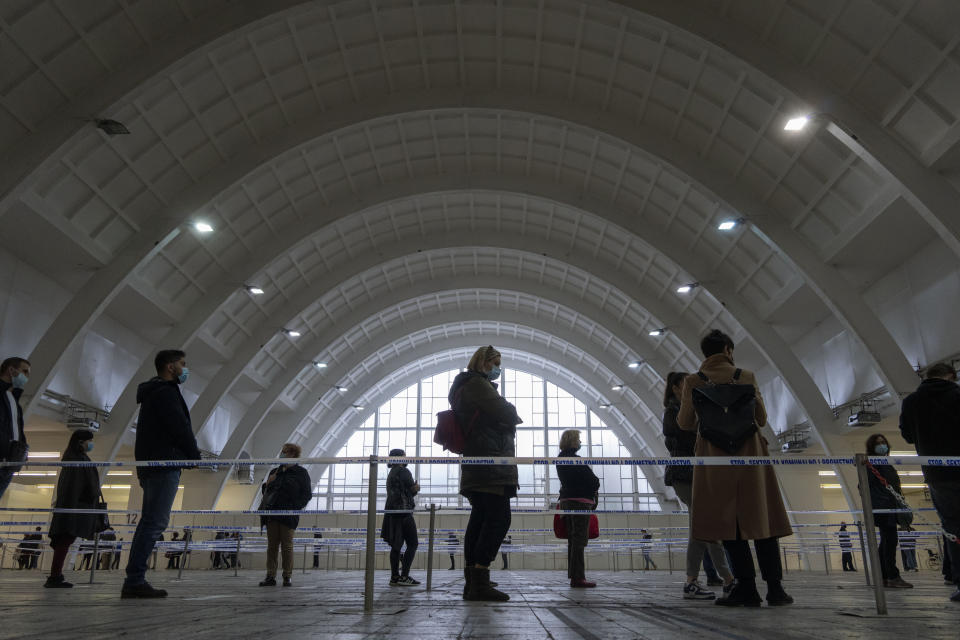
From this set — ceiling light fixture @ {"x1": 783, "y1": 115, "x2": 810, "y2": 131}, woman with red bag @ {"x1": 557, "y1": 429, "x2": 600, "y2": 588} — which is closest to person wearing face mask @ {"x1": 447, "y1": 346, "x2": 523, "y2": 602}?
woman with red bag @ {"x1": 557, "y1": 429, "x2": 600, "y2": 588}

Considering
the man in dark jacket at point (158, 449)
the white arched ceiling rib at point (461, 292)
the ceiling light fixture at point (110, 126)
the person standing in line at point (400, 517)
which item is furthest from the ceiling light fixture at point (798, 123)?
the ceiling light fixture at point (110, 126)

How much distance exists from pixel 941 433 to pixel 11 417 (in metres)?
9.55

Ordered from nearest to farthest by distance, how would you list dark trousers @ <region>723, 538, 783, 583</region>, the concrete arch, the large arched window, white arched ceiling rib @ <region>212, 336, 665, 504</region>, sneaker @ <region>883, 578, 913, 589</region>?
dark trousers @ <region>723, 538, 783, 583</region>, sneaker @ <region>883, 578, 913, 589</region>, the concrete arch, white arched ceiling rib @ <region>212, 336, 665, 504</region>, the large arched window

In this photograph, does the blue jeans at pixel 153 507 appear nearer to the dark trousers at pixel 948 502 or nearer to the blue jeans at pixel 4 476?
the blue jeans at pixel 4 476

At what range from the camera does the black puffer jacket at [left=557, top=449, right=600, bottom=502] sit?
8859 mm

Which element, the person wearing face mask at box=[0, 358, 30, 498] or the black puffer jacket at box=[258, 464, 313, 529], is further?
the black puffer jacket at box=[258, 464, 313, 529]

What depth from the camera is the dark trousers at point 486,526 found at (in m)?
5.50

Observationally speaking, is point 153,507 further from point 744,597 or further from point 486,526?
point 744,597

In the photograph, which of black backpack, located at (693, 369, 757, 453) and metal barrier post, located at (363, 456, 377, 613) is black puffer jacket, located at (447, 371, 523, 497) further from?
black backpack, located at (693, 369, 757, 453)

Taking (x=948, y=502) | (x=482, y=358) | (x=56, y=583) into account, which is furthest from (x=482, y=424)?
(x=56, y=583)

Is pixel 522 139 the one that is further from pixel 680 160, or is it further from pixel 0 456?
pixel 0 456

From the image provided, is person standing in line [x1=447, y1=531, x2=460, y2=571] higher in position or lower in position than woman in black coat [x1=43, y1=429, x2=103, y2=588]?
lower

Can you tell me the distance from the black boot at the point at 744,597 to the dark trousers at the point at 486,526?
1.77 meters

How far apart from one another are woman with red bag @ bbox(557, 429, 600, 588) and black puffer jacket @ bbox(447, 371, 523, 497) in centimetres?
285
